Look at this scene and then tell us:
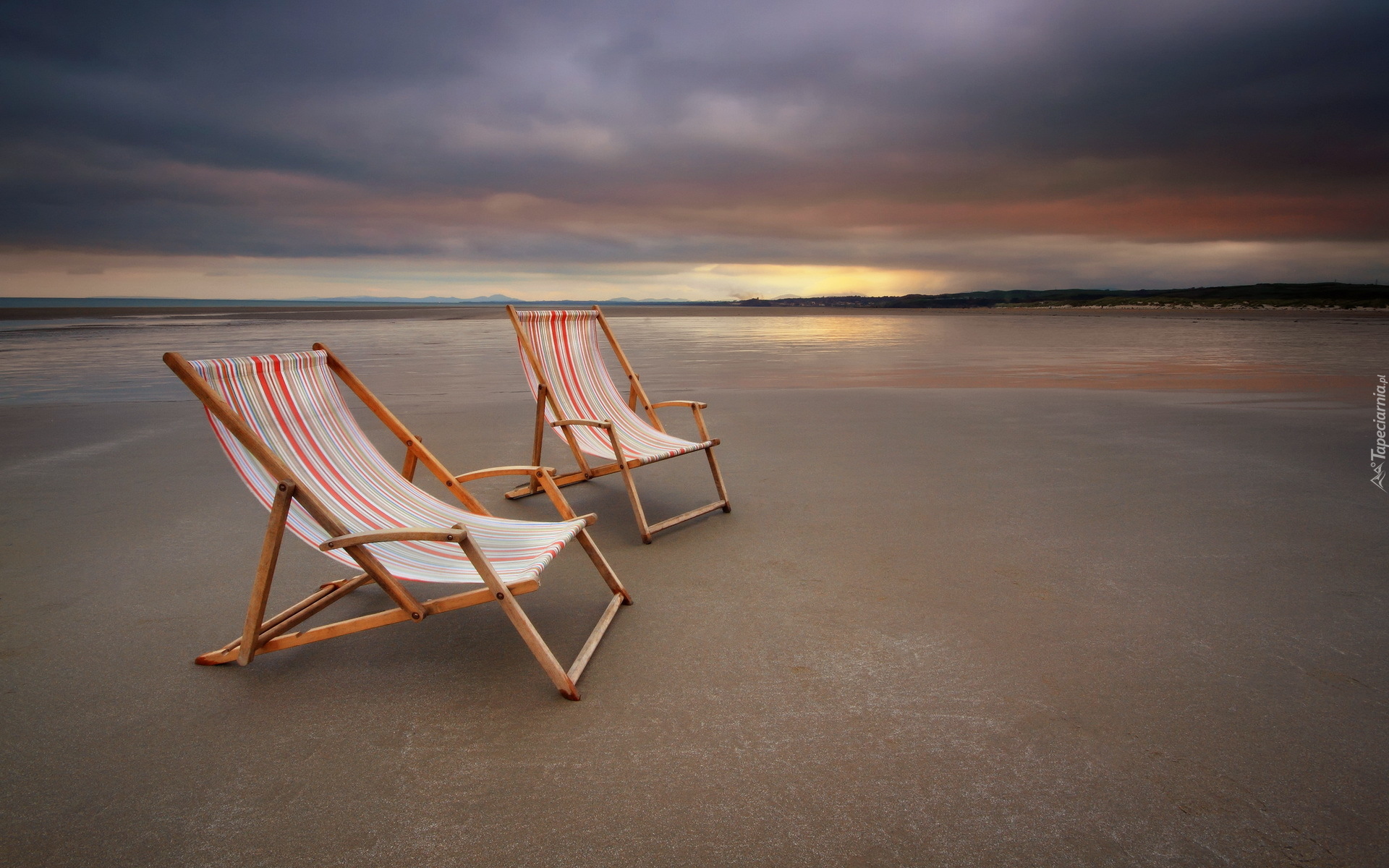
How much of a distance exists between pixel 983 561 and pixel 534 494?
290cm

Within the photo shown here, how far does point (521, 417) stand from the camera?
8.11 metres

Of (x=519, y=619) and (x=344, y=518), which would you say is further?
(x=344, y=518)

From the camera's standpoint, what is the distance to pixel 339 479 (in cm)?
295

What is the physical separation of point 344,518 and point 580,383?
2467 millimetres

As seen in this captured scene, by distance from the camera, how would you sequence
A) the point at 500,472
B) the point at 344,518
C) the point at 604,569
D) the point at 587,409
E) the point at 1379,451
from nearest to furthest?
the point at 344,518 → the point at 604,569 → the point at 500,472 → the point at 587,409 → the point at 1379,451

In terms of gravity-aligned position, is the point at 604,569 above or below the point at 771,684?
above

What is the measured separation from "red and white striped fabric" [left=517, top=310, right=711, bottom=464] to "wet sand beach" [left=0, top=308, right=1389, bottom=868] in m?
0.46

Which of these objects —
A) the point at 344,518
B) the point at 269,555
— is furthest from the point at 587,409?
the point at 269,555

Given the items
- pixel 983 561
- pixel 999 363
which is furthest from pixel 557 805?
pixel 999 363

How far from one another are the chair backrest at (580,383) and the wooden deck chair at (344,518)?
122 cm

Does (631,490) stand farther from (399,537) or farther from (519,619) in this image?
(399,537)

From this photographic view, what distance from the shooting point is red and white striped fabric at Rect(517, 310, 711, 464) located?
457 cm

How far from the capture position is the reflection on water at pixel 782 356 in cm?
1099

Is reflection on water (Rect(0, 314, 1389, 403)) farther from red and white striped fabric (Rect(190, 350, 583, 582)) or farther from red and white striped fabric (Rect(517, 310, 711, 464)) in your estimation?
red and white striped fabric (Rect(190, 350, 583, 582))
